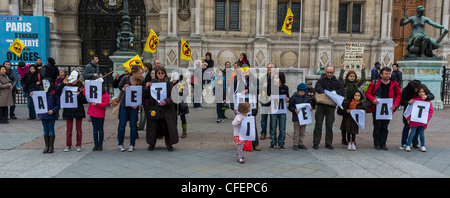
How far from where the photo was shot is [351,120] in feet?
27.0

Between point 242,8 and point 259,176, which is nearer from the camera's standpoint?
point 259,176

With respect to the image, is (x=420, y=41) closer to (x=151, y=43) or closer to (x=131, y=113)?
(x=151, y=43)

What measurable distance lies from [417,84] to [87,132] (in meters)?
8.09

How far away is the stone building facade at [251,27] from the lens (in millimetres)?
20344

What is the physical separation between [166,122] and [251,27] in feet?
45.4

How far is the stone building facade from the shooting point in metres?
20.3

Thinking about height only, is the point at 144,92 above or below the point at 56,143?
above

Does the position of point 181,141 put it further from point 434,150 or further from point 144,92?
point 434,150

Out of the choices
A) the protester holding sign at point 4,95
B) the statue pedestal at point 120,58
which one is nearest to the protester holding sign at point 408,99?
the statue pedestal at point 120,58

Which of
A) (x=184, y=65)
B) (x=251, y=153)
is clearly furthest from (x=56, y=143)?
(x=184, y=65)

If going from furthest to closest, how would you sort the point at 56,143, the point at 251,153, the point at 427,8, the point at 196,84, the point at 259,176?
1. the point at 427,8
2. the point at 196,84
3. the point at 56,143
4. the point at 251,153
5. the point at 259,176

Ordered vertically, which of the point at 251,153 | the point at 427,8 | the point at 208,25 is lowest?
the point at 251,153

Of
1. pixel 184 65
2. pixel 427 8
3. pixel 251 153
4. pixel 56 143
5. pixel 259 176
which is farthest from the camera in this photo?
pixel 427 8

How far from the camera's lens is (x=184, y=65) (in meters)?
19.9
